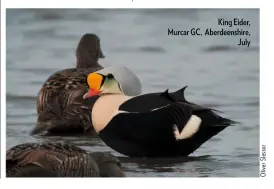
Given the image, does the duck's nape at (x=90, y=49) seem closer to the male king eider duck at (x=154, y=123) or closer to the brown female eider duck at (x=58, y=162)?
the male king eider duck at (x=154, y=123)

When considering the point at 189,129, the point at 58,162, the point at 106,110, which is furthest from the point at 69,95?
the point at 189,129

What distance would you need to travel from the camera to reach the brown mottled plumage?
2326mm

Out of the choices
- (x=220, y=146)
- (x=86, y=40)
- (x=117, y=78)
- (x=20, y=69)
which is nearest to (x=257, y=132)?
(x=220, y=146)

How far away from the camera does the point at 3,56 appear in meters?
2.35

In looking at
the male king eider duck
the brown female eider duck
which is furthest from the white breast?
the brown female eider duck

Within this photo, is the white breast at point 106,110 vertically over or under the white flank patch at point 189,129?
over

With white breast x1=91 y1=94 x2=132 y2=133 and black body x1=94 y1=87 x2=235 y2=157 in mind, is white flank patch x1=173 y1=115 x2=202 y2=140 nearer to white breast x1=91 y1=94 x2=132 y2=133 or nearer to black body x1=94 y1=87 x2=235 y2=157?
black body x1=94 y1=87 x2=235 y2=157

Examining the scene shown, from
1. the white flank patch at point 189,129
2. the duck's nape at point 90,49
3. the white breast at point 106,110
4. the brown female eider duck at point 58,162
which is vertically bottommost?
the brown female eider duck at point 58,162

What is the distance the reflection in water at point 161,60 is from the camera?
2326mm

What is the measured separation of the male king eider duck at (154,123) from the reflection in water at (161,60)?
0.11ft


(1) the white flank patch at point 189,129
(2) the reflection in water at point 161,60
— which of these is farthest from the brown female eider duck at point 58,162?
(1) the white flank patch at point 189,129

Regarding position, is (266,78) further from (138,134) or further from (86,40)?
(86,40)

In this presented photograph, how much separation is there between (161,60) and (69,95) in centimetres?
34

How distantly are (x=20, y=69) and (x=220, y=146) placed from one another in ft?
2.44
